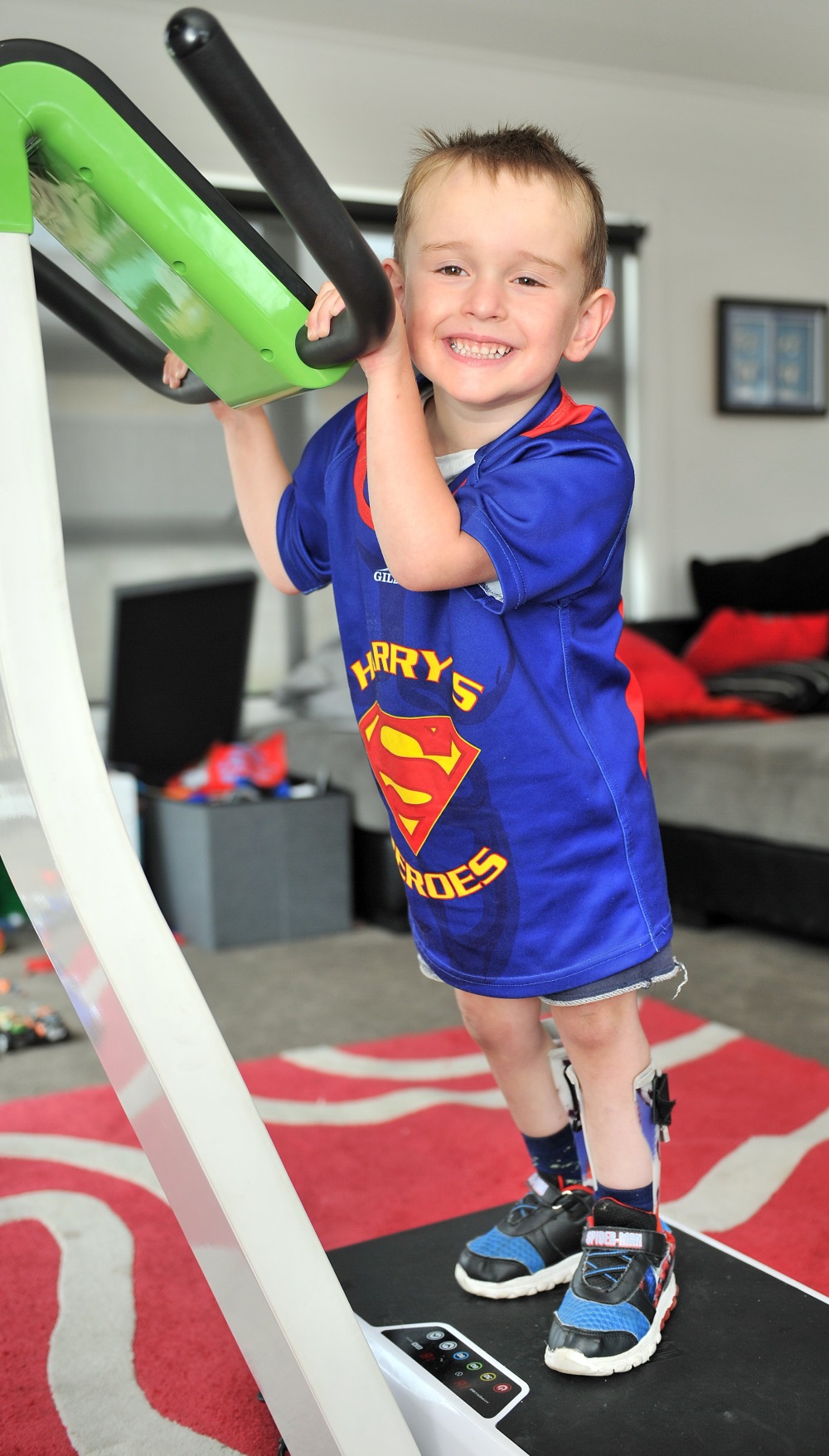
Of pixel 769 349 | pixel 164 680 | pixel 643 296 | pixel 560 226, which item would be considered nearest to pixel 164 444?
pixel 164 680

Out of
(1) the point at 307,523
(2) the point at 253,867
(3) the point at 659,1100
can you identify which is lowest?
(2) the point at 253,867

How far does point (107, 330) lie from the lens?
1086 mm

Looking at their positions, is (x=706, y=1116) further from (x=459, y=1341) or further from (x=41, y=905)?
(x=41, y=905)

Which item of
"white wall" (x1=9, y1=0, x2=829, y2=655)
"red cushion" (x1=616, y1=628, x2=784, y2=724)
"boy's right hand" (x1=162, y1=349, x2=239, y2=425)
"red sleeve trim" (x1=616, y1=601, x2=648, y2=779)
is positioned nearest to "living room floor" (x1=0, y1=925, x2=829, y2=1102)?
"red cushion" (x1=616, y1=628, x2=784, y2=724)

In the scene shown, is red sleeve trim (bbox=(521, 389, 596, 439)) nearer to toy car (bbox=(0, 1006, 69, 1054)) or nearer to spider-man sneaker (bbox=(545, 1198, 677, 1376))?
spider-man sneaker (bbox=(545, 1198, 677, 1376))

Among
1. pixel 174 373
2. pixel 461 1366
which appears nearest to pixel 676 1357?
pixel 461 1366

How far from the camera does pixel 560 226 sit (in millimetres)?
931

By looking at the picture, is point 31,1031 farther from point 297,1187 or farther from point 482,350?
point 482,350

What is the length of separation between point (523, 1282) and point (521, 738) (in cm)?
48

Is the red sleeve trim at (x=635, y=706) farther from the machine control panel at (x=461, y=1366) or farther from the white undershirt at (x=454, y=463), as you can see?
the machine control panel at (x=461, y=1366)

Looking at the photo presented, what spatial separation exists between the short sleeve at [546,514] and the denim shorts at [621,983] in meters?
0.31

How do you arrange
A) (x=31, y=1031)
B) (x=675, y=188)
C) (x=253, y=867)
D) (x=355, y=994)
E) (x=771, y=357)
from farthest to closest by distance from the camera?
(x=771, y=357) < (x=675, y=188) < (x=253, y=867) < (x=355, y=994) < (x=31, y=1031)

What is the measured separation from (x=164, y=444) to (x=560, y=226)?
299cm

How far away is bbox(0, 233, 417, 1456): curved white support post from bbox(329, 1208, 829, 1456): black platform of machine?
0.19 meters
